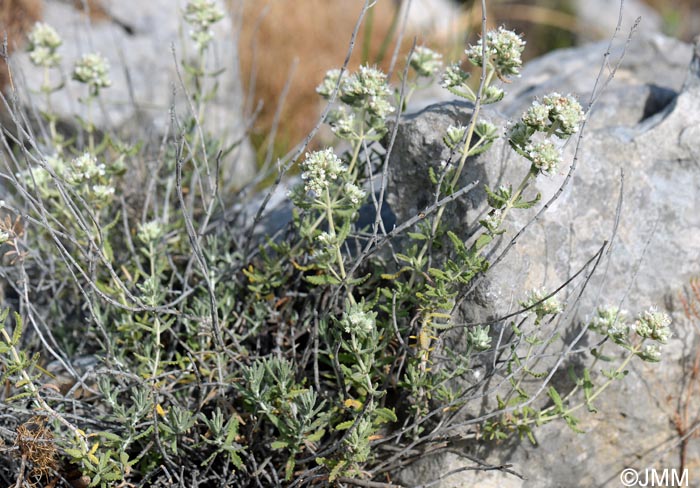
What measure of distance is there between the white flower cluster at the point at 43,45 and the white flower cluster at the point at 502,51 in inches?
73.5

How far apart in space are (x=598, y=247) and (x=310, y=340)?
3.65 ft

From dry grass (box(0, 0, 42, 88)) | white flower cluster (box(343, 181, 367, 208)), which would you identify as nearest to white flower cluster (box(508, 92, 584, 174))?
white flower cluster (box(343, 181, 367, 208))

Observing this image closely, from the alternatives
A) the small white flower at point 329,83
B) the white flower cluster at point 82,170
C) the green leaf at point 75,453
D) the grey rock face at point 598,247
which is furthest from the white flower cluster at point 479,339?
the white flower cluster at point 82,170

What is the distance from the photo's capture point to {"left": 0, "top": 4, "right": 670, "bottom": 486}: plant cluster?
2209mm

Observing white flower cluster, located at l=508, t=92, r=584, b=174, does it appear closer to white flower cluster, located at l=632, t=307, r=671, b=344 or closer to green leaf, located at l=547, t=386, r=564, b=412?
white flower cluster, located at l=632, t=307, r=671, b=344

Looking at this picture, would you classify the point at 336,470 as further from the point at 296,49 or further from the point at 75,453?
the point at 296,49

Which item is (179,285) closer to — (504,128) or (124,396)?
(124,396)

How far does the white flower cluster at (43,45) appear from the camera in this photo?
→ 3082 millimetres

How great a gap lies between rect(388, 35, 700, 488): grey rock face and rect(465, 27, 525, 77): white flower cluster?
268 mm

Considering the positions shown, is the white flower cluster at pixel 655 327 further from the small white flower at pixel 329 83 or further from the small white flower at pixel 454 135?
the small white flower at pixel 329 83

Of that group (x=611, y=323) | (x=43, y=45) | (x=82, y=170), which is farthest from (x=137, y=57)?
(x=611, y=323)

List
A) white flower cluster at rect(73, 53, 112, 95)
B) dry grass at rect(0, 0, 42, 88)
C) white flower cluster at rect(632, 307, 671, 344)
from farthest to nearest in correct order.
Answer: dry grass at rect(0, 0, 42, 88), white flower cluster at rect(73, 53, 112, 95), white flower cluster at rect(632, 307, 671, 344)

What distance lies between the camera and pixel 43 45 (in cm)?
314

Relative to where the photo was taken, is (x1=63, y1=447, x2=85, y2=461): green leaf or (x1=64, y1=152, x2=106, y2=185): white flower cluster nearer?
(x1=63, y1=447, x2=85, y2=461): green leaf
